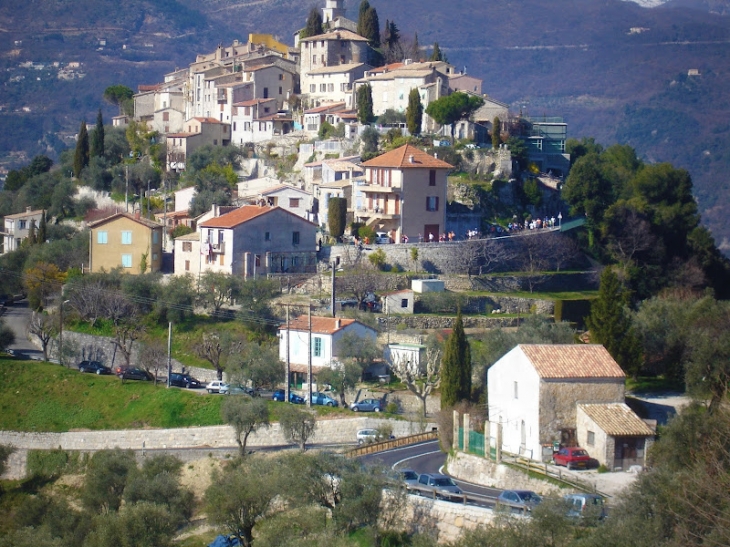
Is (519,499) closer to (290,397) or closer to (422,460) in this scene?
(422,460)

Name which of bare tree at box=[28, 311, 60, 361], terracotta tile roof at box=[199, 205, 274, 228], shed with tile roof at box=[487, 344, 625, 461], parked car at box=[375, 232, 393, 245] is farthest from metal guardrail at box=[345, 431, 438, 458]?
bare tree at box=[28, 311, 60, 361]

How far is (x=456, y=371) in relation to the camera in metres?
44.4

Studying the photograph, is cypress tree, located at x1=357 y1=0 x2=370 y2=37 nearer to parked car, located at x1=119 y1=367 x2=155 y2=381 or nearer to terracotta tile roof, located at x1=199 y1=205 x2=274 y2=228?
terracotta tile roof, located at x1=199 y1=205 x2=274 y2=228

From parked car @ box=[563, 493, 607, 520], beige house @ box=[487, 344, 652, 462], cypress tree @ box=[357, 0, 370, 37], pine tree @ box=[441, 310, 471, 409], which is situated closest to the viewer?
parked car @ box=[563, 493, 607, 520]

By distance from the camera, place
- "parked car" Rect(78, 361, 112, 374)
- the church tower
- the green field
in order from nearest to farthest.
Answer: the green field < "parked car" Rect(78, 361, 112, 374) < the church tower

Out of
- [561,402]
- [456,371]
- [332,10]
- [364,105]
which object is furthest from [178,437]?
[332,10]

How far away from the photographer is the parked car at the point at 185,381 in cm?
5484

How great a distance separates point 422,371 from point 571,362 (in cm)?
1392

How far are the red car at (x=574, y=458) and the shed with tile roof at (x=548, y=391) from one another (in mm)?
904

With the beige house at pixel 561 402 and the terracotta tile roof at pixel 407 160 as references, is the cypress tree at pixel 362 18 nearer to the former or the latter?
the terracotta tile roof at pixel 407 160

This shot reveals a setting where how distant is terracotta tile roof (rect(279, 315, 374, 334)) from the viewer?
5316 centimetres

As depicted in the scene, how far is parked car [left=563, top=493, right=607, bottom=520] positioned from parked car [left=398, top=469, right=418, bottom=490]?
4.48 m

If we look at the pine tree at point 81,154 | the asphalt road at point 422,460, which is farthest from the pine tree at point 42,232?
the asphalt road at point 422,460

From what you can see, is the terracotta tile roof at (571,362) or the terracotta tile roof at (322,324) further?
the terracotta tile roof at (322,324)
